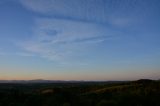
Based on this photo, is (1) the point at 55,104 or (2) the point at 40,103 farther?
(2) the point at 40,103

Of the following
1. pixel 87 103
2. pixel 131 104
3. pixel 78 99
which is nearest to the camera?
pixel 131 104

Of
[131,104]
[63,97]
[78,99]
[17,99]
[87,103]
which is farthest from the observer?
[17,99]

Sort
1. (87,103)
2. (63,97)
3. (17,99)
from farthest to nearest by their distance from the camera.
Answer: (17,99) → (63,97) → (87,103)

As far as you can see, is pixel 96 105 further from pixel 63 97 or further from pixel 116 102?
pixel 63 97

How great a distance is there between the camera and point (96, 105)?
3303 centimetres

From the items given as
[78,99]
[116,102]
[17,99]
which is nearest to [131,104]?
[116,102]

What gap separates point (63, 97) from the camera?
40406 millimetres

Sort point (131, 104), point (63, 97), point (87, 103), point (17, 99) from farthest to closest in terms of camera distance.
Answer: point (17, 99), point (63, 97), point (87, 103), point (131, 104)

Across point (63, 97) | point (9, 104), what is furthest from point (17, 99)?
point (63, 97)

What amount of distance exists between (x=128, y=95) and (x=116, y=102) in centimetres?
319

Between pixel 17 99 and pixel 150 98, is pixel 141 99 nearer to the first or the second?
pixel 150 98

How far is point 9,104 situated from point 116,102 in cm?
1469

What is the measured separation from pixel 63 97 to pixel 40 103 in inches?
132

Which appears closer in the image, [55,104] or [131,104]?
[131,104]
